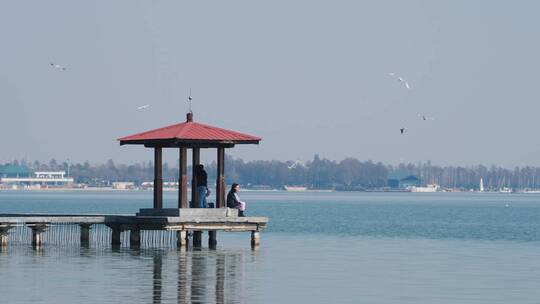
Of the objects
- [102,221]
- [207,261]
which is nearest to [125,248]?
[102,221]

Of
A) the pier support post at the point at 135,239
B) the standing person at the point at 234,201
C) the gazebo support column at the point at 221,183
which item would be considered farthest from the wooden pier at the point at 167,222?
the gazebo support column at the point at 221,183

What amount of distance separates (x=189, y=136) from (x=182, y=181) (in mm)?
1843

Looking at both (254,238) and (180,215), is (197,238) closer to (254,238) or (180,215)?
(254,238)

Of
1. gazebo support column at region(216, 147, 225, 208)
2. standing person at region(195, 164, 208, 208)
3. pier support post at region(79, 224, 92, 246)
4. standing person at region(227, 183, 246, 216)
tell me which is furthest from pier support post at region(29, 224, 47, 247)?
standing person at region(227, 183, 246, 216)

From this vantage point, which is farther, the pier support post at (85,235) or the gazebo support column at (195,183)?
the pier support post at (85,235)

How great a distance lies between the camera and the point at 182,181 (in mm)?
50062

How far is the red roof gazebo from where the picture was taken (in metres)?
49.4

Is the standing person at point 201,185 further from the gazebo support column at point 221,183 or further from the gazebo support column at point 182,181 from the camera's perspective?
the gazebo support column at point 221,183

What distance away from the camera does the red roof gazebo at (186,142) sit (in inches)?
1945

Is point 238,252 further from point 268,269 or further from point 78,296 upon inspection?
point 78,296

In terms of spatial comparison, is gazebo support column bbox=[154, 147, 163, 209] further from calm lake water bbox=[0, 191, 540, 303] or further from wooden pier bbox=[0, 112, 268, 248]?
calm lake water bbox=[0, 191, 540, 303]

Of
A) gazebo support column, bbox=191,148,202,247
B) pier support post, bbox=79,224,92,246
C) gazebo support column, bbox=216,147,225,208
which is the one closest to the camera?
gazebo support column, bbox=191,148,202,247

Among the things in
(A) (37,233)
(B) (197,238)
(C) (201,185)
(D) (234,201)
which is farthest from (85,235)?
(D) (234,201)

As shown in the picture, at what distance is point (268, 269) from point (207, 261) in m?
2.90
